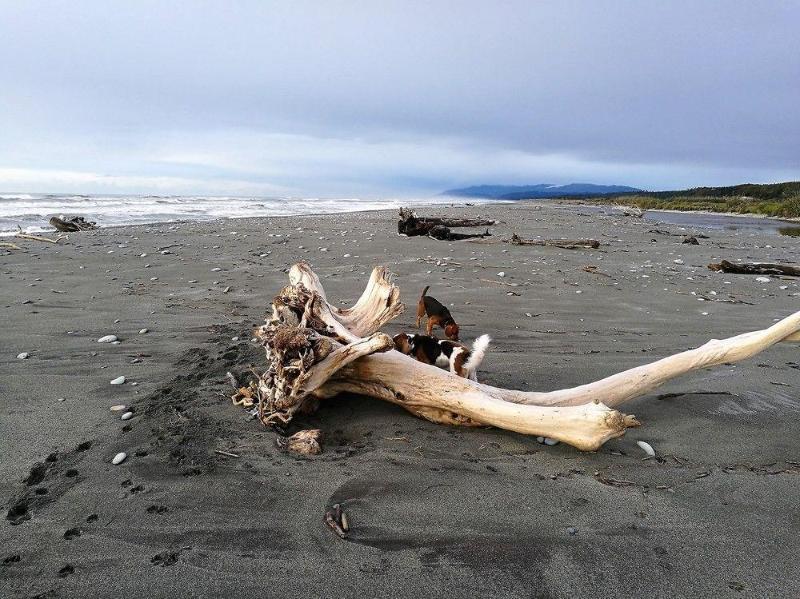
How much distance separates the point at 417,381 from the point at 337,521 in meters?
1.26

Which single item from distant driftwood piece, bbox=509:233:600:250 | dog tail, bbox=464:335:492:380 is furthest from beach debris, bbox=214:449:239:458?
distant driftwood piece, bbox=509:233:600:250

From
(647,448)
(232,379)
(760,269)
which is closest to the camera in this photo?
(647,448)

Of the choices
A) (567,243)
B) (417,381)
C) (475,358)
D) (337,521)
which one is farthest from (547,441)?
(567,243)

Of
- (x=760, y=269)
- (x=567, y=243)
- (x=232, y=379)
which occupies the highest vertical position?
(x=567, y=243)

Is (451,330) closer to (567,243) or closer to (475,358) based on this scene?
(475,358)

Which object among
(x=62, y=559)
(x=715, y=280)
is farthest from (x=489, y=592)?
(x=715, y=280)

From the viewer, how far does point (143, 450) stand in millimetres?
3145

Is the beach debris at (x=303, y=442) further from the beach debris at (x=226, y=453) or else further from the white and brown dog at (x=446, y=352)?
the white and brown dog at (x=446, y=352)

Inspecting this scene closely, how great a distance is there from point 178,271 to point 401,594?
835 centimetres

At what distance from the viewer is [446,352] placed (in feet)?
13.2

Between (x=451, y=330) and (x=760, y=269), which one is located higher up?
(x=760, y=269)

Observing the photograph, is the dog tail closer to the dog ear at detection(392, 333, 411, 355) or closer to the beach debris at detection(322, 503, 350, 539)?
the dog ear at detection(392, 333, 411, 355)

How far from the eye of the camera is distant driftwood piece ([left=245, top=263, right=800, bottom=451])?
332cm

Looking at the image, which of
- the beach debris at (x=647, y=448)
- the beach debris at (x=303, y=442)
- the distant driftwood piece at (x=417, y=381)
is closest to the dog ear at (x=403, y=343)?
the distant driftwood piece at (x=417, y=381)
